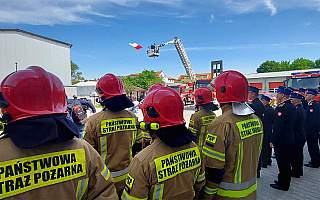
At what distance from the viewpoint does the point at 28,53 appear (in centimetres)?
2817

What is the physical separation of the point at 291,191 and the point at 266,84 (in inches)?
1425

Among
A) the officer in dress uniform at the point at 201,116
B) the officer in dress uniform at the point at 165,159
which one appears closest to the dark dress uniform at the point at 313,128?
the officer in dress uniform at the point at 201,116

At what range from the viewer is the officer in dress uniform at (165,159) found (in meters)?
1.45

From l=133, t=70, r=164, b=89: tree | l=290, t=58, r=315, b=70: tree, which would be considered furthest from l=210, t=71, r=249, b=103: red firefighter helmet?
l=290, t=58, r=315, b=70: tree

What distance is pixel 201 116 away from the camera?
3.69 m

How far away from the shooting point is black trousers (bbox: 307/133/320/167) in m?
5.51

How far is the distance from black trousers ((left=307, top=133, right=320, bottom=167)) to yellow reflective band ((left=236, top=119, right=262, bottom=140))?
14.8ft

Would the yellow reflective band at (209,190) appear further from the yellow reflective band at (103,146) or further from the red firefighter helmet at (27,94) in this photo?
the red firefighter helmet at (27,94)

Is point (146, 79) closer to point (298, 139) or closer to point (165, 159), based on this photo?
point (298, 139)

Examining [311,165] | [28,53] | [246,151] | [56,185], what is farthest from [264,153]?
[28,53]

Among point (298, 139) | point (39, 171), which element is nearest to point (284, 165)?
point (298, 139)

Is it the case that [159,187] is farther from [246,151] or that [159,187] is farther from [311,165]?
[311,165]

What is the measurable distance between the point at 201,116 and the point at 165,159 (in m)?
2.29

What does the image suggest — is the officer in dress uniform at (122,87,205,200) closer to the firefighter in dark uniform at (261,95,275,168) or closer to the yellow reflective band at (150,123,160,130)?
the yellow reflective band at (150,123,160,130)
